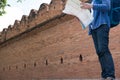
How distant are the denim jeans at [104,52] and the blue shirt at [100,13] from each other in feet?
0.23

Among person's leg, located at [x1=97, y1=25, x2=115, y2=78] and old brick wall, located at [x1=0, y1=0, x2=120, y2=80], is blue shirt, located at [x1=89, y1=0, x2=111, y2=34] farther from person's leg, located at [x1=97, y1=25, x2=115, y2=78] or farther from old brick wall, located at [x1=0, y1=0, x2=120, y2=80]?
old brick wall, located at [x1=0, y1=0, x2=120, y2=80]

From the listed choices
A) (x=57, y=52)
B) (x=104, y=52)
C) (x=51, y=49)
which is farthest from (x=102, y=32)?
(x=51, y=49)

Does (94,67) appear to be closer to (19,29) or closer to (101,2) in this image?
(101,2)

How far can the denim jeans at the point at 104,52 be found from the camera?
3.96 metres

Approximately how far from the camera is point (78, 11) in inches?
167

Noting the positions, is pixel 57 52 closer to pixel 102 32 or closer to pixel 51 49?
pixel 51 49

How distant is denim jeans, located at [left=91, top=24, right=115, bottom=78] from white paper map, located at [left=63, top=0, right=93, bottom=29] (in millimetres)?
189

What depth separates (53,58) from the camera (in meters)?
12.0

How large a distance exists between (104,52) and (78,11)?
67cm

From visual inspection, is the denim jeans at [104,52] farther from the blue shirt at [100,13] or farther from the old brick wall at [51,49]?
the old brick wall at [51,49]

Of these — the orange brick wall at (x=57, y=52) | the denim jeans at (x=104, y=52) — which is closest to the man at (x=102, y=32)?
the denim jeans at (x=104, y=52)

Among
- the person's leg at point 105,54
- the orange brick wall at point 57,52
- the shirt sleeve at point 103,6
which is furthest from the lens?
the orange brick wall at point 57,52

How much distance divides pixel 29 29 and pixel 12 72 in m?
3.90

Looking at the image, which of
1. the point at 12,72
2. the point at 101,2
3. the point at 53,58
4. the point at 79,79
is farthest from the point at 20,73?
the point at 101,2
